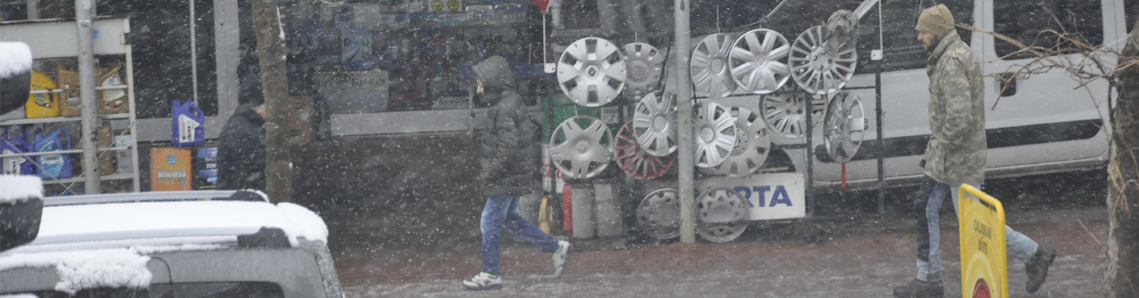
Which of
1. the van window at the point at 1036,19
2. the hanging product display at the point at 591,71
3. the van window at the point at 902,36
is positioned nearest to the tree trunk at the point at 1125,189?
the hanging product display at the point at 591,71

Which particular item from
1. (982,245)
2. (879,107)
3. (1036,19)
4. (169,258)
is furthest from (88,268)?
(1036,19)

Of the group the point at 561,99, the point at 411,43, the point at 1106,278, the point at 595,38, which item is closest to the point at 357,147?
the point at 411,43

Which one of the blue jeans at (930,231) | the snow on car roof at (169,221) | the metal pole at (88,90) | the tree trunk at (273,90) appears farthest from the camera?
the metal pole at (88,90)

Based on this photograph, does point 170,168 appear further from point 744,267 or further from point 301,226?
point 301,226

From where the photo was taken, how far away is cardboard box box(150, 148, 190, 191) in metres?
8.27

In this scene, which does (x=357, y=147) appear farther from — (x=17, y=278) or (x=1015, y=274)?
(x=17, y=278)

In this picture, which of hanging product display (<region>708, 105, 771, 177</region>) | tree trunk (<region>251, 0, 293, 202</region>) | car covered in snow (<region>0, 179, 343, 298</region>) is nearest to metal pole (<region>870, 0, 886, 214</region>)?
hanging product display (<region>708, 105, 771, 177</region>)

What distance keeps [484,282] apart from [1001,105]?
506cm

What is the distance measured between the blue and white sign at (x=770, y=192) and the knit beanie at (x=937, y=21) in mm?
2415

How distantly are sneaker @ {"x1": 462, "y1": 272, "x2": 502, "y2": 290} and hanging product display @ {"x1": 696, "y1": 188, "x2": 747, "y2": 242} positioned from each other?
1.99 metres

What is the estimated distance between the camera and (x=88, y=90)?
6.99m

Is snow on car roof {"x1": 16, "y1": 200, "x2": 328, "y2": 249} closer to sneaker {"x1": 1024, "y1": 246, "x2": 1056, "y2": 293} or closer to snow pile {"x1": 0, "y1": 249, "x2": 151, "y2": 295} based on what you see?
snow pile {"x1": 0, "y1": 249, "x2": 151, "y2": 295}

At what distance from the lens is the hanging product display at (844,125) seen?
764 centimetres

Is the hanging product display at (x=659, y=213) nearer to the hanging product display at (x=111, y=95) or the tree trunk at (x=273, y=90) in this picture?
the tree trunk at (x=273, y=90)
